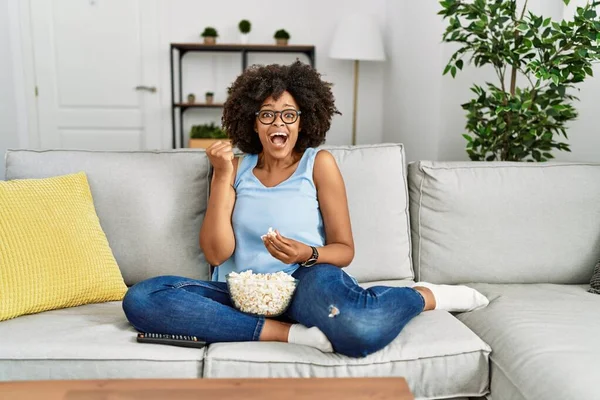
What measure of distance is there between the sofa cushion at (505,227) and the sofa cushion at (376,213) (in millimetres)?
75

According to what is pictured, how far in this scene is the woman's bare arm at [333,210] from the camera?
5.26 feet

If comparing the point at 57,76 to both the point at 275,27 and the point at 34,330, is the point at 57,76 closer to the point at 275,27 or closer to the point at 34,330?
the point at 275,27

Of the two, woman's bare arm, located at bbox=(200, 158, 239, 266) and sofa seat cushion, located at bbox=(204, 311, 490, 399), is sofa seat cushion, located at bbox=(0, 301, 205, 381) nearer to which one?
sofa seat cushion, located at bbox=(204, 311, 490, 399)

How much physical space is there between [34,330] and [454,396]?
101 centimetres

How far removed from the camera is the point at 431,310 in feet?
5.24

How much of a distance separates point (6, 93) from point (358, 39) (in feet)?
7.75

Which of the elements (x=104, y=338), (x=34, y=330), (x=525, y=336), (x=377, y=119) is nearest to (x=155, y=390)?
(x=104, y=338)

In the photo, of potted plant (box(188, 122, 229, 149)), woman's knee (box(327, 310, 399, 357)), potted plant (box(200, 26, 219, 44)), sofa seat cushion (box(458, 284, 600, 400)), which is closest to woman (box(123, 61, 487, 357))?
woman's knee (box(327, 310, 399, 357))

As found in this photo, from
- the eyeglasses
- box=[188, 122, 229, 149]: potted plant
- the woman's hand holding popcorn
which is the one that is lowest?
the woman's hand holding popcorn

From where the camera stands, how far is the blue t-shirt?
5.35 ft

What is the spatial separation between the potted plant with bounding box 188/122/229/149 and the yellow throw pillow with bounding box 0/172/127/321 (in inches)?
86.7

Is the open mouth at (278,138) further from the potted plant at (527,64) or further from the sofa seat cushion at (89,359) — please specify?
the potted plant at (527,64)

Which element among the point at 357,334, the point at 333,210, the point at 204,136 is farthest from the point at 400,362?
the point at 204,136

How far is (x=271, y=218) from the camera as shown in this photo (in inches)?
64.5
